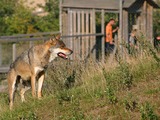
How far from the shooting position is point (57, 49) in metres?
11.5

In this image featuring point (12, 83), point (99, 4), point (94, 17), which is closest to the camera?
point (12, 83)

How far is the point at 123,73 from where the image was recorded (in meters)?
9.54

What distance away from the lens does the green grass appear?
8.33 metres

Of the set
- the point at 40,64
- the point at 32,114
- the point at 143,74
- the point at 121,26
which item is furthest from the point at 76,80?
the point at 121,26

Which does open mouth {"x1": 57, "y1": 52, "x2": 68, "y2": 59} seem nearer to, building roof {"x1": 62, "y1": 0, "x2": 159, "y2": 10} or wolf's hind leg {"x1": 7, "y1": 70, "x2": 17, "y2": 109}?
wolf's hind leg {"x1": 7, "y1": 70, "x2": 17, "y2": 109}

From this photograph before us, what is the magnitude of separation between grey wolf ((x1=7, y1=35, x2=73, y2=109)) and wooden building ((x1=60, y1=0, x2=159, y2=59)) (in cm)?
730

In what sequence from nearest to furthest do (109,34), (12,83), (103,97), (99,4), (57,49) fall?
1. (103,97)
2. (57,49)
3. (12,83)
4. (109,34)
5. (99,4)

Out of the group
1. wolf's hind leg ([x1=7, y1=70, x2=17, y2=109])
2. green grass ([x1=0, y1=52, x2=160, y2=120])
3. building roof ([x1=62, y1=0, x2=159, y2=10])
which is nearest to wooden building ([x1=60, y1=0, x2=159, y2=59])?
building roof ([x1=62, y1=0, x2=159, y2=10])

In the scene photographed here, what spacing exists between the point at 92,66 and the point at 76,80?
92 centimetres

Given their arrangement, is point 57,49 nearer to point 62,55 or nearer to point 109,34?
point 62,55

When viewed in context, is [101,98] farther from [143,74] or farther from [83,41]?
[83,41]

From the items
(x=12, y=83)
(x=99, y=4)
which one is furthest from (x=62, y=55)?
(x=99, y=4)

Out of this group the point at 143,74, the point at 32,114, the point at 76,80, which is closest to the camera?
the point at 32,114

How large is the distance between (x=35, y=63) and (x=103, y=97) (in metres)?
2.74
